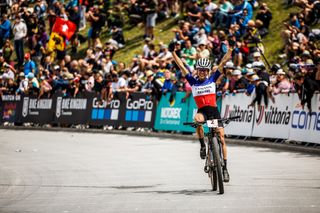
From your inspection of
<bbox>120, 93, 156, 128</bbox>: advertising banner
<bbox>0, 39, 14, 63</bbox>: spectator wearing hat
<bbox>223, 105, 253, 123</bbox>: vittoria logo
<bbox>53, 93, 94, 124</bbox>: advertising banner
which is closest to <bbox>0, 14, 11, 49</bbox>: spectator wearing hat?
<bbox>0, 39, 14, 63</bbox>: spectator wearing hat

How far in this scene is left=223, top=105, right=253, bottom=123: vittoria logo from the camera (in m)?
24.3

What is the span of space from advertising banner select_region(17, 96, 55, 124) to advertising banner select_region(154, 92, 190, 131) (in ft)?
23.4

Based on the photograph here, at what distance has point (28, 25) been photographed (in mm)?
39531

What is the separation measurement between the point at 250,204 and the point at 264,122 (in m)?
12.0

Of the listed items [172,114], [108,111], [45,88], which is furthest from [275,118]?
[45,88]

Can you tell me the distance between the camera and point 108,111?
31.4 metres

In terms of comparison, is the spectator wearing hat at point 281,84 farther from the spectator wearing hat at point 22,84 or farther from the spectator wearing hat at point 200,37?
the spectator wearing hat at point 22,84

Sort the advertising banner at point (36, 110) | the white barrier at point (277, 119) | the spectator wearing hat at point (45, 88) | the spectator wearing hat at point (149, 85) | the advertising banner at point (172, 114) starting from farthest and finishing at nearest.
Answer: the advertising banner at point (36, 110) < the spectator wearing hat at point (45, 88) < the spectator wearing hat at point (149, 85) < the advertising banner at point (172, 114) < the white barrier at point (277, 119)

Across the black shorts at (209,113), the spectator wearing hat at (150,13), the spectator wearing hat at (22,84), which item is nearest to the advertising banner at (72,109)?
the spectator wearing hat at (22,84)

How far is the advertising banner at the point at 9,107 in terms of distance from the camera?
36219 mm

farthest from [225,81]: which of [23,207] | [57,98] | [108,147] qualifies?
[23,207]

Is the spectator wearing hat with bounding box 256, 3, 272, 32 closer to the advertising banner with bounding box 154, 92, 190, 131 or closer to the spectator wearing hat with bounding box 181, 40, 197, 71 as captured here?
the spectator wearing hat with bounding box 181, 40, 197, 71

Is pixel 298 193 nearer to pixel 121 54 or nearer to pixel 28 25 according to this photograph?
pixel 121 54

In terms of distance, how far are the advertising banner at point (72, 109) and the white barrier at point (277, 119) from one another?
26.8 ft
